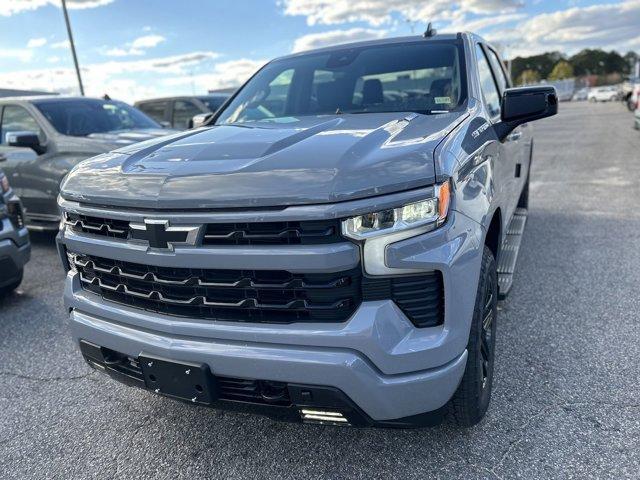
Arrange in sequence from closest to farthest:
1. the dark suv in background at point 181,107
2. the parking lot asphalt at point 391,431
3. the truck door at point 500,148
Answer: the parking lot asphalt at point 391,431 → the truck door at point 500,148 → the dark suv in background at point 181,107

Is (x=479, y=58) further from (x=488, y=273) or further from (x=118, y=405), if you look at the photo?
(x=118, y=405)

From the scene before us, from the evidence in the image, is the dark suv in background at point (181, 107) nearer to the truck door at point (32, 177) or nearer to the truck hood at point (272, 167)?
the truck door at point (32, 177)

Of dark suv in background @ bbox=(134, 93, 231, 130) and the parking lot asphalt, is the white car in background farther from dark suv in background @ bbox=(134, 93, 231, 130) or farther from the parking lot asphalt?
the parking lot asphalt

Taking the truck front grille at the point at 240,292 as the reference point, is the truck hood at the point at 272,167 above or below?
above

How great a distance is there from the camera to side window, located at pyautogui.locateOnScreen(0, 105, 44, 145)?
617cm

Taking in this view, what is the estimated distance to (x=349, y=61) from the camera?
3.45 meters

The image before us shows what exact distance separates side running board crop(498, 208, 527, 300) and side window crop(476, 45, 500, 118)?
Answer: 0.90 meters

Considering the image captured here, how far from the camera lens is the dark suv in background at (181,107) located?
1003 cm

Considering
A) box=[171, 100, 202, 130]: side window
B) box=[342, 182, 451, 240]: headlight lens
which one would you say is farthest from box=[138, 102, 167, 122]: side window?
box=[342, 182, 451, 240]: headlight lens

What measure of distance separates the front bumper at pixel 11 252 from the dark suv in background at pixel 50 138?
4.60 ft

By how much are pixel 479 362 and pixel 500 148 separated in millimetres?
1370

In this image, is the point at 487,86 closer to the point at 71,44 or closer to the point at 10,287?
the point at 10,287

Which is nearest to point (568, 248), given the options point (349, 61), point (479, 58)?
point (479, 58)

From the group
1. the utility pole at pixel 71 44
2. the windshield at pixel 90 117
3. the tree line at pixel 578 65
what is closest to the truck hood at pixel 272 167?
the windshield at pixel 90 117
